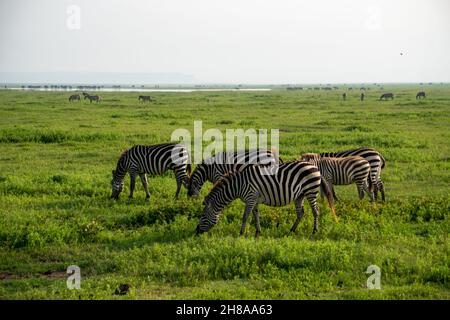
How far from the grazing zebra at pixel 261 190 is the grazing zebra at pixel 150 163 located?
345 cm

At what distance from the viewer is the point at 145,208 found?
11.9 meters

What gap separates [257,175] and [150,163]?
13.7ft

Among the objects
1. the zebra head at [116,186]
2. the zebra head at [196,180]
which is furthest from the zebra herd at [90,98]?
the zebra head at [196,180]

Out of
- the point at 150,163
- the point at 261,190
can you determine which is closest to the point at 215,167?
the point at 150,163

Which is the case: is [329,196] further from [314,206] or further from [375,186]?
[375,186]

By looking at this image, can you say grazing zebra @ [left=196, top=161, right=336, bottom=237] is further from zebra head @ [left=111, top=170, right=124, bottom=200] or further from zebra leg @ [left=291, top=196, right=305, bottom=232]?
zebra head @ [left=111, top=170, right=124, bottom=200]

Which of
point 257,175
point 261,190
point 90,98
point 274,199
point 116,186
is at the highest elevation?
point 90,98

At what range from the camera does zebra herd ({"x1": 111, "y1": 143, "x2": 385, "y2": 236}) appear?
980 centimetres

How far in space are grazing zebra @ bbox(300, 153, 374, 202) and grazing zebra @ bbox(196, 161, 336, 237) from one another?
7.23 feet

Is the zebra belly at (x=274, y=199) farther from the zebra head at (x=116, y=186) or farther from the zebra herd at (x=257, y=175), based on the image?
the zebra head at (x=116, y=186)

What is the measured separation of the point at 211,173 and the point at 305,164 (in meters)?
3.07

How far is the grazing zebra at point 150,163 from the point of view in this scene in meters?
13.2

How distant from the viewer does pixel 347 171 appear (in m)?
12.1
